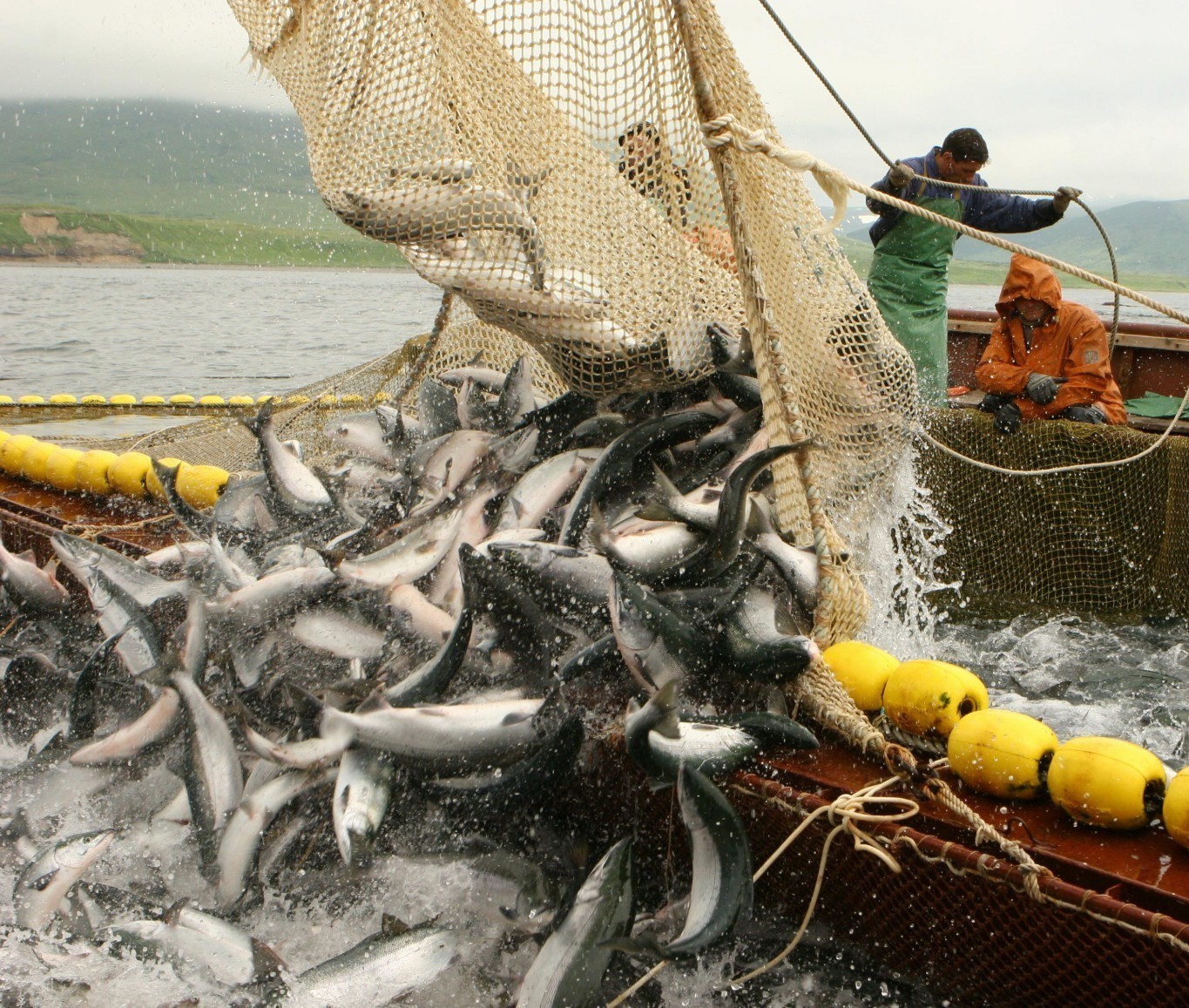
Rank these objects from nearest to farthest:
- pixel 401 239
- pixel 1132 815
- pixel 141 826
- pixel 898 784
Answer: pixel 1132 815 < pixel 898 784 < pixel 141 826 < pixel 401 239

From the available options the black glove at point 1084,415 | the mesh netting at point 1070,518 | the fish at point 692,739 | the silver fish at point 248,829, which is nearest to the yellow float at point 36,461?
the silver fish at point 248,829

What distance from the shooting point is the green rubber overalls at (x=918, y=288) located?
759 centimetres

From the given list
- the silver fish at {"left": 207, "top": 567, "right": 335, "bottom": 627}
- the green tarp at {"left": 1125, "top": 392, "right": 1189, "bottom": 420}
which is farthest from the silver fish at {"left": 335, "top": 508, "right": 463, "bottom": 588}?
the green tarp at {"left": 1125, "top": 392, "right": 1189, "bottom": 420}

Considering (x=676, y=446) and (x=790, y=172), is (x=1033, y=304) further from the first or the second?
(x=676, y=446)

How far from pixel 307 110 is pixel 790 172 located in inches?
90.5

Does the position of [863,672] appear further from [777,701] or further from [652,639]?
[652,639]

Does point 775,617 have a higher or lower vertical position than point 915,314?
lower

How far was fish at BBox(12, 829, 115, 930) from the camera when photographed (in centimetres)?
326

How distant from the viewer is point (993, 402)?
23.8ft

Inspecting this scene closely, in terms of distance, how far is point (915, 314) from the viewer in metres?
7.73

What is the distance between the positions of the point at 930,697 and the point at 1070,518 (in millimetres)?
3799

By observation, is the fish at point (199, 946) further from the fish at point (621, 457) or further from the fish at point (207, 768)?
the fish at point (621, 457)

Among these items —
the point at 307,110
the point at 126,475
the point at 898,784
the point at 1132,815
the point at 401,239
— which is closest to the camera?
the point at 1132,815

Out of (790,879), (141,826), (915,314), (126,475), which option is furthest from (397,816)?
(915,314)
